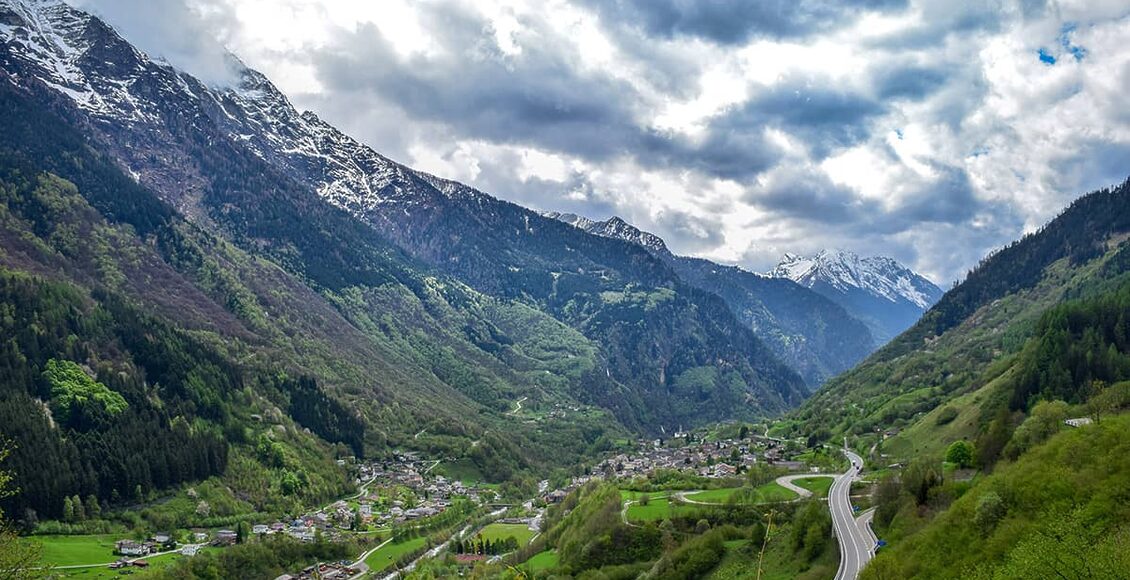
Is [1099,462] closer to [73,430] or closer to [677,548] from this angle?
[677,548]

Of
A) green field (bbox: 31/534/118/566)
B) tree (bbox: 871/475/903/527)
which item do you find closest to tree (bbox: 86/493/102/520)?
green field (bbox: 31/534/118/566)

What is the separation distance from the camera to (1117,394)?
90562 mm

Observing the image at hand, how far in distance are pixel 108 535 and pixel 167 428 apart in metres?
46.3

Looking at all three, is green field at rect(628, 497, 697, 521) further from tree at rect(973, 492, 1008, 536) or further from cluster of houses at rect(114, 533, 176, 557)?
cluster of houses at rect(114, 533, 176, 557)

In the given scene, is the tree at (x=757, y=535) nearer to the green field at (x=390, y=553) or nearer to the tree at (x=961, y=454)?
the tree at (x=961, y=454)

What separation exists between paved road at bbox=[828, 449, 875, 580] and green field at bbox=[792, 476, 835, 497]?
182 centimetres

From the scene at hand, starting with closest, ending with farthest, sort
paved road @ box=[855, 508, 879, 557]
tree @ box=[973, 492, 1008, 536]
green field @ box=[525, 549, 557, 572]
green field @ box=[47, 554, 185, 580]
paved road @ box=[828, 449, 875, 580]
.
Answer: tree @ box=[973, 492, 1008, 536]
paved road @ box=[828, 449, 875, 580]
paved road @ box=[855, 508, 879, 557]
green field @ box=[525, 549, 557, 572]
green field @ box=[47, 554, 185, 580]

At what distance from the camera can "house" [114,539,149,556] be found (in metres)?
138

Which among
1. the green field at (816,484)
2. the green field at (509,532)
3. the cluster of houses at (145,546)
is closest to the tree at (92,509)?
the cluster of houses at (145,546)

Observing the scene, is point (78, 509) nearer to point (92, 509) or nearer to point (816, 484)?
point (92, 509)

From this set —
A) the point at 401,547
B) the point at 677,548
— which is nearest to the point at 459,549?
the point at 401,547

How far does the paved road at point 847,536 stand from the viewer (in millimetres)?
67688

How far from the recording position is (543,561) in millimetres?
122625

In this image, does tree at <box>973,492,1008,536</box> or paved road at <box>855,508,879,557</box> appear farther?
paved road at <box>855,508,879,557</box>
